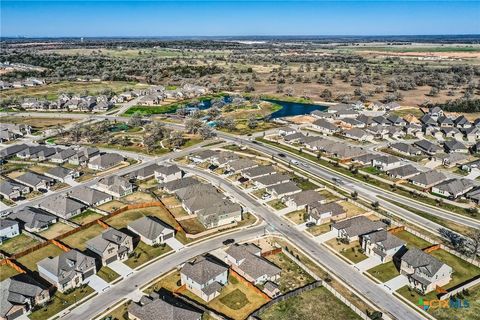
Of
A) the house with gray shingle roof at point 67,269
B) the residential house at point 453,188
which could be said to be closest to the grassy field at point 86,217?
the house with gray shingle roof at point 67,269

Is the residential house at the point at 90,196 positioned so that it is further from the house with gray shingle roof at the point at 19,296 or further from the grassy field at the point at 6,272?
the house with gray shingle roof at the point at 19,296

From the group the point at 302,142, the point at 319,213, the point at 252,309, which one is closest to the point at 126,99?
the point at 302,142

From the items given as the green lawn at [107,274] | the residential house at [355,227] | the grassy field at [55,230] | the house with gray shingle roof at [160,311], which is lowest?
the grassy field at [55,230]

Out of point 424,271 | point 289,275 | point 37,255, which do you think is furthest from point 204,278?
point 424,271

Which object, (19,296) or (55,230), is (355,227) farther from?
(55,230)

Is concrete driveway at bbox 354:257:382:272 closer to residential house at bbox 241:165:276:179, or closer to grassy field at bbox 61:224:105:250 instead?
residential house at bbox 241:165:276:179

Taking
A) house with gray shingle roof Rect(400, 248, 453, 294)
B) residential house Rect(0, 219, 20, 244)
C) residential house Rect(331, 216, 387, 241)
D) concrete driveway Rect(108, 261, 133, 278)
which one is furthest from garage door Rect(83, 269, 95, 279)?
house with gray shingle roof Rect(400, 248, 453, 294)

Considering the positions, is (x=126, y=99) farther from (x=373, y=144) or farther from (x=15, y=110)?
(x=373, y=144)
